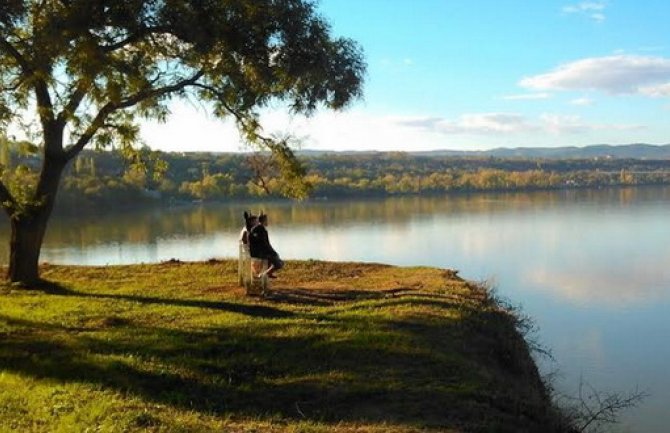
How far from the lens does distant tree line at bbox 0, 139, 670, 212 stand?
18381 millimetres

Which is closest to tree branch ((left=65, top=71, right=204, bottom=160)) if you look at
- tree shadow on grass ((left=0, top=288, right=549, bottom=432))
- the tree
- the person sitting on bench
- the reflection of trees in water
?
the tree

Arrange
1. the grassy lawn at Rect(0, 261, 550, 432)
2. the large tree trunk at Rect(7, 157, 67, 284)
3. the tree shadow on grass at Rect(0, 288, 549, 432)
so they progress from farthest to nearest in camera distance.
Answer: the large tree trunk at Rect(7, 157, 67, 284), the tree shadow on grass at Rect(0, 288, 549, 432), the grassy lawn at Rect(0, 261, 550, 432)

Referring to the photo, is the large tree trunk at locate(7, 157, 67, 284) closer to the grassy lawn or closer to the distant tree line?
the grassy lawn

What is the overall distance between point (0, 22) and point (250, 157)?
6115 millimetres

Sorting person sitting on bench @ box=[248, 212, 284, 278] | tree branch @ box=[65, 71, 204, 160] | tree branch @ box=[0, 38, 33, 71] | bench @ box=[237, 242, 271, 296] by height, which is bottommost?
bench @ box=[237, 242, 271, 296]

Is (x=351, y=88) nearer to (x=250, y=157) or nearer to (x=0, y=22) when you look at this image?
(x=250, y=157)

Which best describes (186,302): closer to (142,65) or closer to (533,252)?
(142,65)

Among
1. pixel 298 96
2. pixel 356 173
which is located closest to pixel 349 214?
pixel 356 173

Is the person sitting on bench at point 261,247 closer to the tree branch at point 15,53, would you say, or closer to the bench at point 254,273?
the bench at point 254,273

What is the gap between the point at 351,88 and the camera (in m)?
13.0

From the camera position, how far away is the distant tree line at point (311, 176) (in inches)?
724

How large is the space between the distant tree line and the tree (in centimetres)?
115

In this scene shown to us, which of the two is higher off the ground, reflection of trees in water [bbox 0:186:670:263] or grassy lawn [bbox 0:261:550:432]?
grassy lawn [bbox 0:261:550:432]

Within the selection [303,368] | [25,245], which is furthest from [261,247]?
[25,245]
